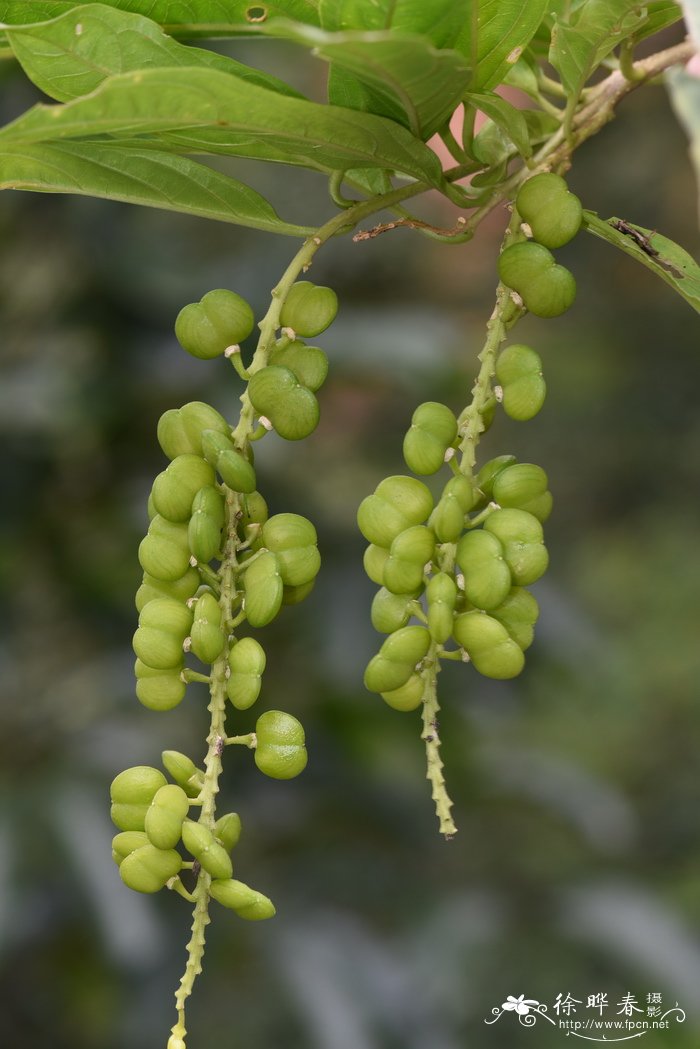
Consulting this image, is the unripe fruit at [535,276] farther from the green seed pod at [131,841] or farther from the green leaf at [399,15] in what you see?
the green seed pod at [131,841]

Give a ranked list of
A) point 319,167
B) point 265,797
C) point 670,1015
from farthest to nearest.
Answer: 1. point 265,797
2. point 670,1015
3. point 319,167

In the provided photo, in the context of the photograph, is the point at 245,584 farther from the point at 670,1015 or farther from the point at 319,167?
the point at 670,1015

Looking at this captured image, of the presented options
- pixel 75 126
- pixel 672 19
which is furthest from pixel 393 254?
pixel 75 126

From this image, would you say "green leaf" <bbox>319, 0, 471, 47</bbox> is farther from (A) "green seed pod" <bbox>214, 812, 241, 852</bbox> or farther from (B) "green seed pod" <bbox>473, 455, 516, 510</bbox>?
(A) "green seed pod" <bbox>214, 812, 241, 852</bbox>

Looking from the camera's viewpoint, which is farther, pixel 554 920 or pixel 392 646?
pixel 554 920

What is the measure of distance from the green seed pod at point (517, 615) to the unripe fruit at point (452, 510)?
0.13ft

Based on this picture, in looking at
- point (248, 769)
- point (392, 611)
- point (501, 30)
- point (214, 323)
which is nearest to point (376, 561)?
point (392, 611)

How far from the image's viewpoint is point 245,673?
0.45 meters

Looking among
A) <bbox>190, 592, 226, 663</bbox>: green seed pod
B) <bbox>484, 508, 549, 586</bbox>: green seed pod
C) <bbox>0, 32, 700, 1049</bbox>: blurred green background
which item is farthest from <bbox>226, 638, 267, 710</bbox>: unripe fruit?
<bbox>0, 32, 700, 1049</bbox>: blurred green background

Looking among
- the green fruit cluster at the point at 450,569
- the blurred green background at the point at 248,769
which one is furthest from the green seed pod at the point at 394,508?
the blurred green background at the point at 248,769


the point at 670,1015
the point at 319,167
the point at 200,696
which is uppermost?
the point at 200,696

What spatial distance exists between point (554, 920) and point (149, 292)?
125cm

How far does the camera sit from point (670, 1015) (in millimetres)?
1767

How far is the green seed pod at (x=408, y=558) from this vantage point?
1.52ft
